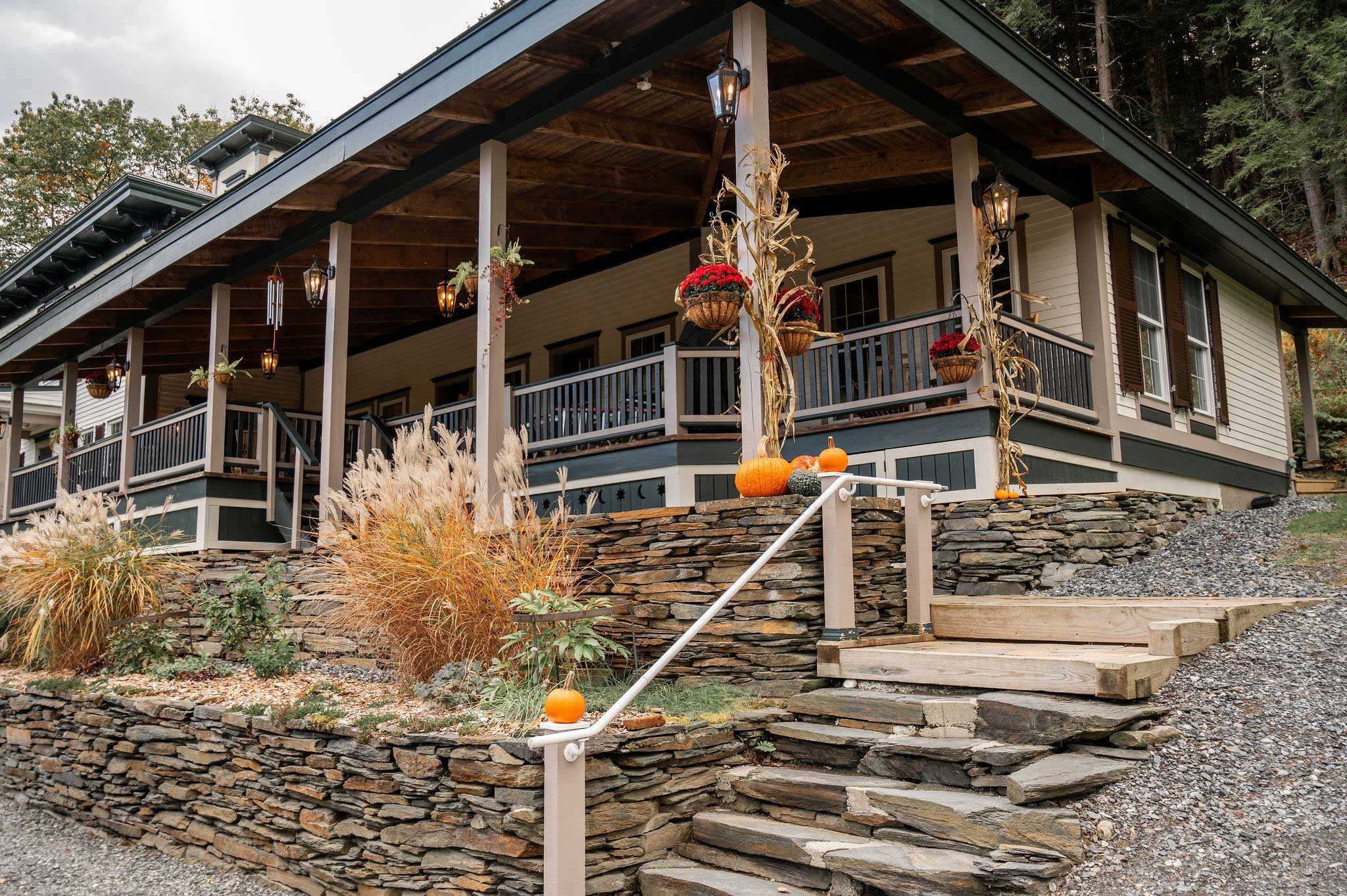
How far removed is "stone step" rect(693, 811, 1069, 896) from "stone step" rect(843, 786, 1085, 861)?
0.18ft

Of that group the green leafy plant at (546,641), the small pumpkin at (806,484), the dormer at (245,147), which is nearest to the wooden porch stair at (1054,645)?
the small pumpkin at (806,484)

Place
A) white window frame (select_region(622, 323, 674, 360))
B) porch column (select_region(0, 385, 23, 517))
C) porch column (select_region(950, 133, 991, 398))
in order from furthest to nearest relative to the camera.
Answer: porch column (select_region(0, 385, 23, 517)), white window frame (select_region(622, 323, 674, 360)), porch column (select_region(950, 133, 991, 398))

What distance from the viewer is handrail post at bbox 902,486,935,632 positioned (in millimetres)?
4969

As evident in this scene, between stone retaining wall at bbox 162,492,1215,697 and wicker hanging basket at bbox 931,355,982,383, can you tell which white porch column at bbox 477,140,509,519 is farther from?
wicker hanging basket at bbox 931,355,982,383

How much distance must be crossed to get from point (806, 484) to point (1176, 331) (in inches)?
293

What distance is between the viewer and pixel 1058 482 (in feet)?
26.2

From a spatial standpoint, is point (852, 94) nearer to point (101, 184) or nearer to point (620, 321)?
point (620, 321)

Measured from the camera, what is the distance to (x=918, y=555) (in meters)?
5.02

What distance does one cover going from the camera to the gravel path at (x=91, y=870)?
504 cm

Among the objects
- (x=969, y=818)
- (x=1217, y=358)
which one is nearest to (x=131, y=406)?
(x=969, y=818)

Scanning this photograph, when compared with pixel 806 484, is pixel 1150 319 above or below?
above

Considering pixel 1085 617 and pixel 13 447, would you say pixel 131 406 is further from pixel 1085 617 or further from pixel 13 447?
pixel 1085 617

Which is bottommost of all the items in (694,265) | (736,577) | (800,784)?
(800,784)

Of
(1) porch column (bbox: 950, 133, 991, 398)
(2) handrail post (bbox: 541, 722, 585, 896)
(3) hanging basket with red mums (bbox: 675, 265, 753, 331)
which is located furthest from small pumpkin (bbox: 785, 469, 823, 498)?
(1) porch column (bbox: 950, 133, 991, 398)
